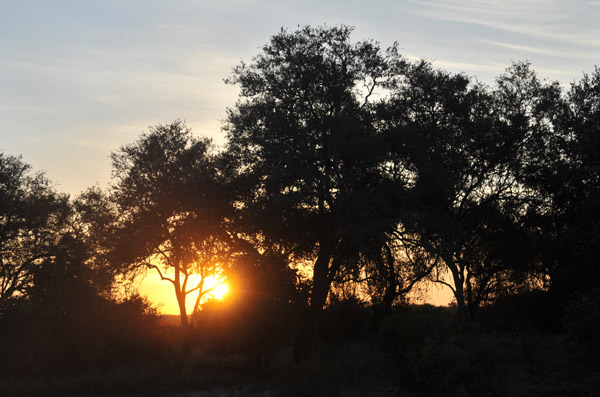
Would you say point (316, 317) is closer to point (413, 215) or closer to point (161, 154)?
point (413, 215)

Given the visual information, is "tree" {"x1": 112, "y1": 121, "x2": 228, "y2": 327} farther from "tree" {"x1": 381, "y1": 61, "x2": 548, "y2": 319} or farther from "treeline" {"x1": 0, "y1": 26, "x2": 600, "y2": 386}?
"tree" {"x1": 381, "y1": 61, "x2": 548, "y2": 319}

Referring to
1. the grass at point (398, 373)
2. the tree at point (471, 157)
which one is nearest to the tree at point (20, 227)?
the grass at point (398, 373)

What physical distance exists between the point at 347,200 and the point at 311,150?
300cm

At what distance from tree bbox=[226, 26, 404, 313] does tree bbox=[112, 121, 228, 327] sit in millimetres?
1864

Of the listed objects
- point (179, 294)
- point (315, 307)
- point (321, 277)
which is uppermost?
point (179, 294)

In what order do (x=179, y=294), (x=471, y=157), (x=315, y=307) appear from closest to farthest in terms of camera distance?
(x=315, y=307), (x=471, y=157), (x=179, y=294)

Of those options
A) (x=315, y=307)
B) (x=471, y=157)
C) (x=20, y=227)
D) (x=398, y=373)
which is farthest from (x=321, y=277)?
(x=20, y=227)

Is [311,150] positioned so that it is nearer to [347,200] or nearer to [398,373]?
[347,200]

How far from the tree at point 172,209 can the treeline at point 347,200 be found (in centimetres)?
11

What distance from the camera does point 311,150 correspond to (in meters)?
27.2

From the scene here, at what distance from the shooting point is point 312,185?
86.3ft

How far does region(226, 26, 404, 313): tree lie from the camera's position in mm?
26562

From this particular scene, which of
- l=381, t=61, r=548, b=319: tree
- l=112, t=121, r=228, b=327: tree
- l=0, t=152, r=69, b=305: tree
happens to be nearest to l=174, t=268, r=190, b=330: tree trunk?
l=112, t=121, r=228, b=327: tree

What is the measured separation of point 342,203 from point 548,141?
15641mm
